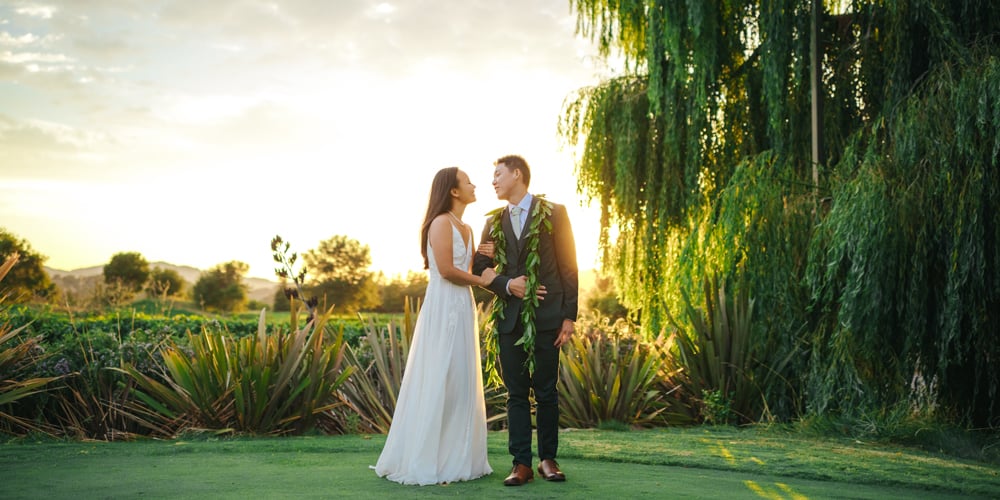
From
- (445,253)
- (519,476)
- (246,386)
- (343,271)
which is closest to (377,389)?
(246,386)

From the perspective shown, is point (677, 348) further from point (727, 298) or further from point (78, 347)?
point (78, 347)

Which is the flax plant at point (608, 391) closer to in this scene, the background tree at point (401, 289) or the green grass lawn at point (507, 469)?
the green grass lawn at point (507, 469)

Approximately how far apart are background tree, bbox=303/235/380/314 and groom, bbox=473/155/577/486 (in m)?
58.8

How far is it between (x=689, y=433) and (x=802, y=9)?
5.41 metres

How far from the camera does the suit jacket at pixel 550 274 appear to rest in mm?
4625

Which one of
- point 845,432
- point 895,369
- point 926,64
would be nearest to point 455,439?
point 845,432

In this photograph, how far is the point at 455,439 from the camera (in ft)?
15.4

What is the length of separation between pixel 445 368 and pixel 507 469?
0.81 metres

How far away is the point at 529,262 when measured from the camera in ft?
15.1

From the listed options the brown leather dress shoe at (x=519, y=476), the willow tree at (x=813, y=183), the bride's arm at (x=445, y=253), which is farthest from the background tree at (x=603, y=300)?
the brown leather dress shoe at (x=519, y=476)

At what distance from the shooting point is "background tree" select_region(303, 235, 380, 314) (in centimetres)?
6366

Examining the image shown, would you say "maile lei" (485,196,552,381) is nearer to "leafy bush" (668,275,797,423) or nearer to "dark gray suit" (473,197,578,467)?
"dark gray suit" (473,197,578,467)

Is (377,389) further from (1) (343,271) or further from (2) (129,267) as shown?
(1) (343,271)

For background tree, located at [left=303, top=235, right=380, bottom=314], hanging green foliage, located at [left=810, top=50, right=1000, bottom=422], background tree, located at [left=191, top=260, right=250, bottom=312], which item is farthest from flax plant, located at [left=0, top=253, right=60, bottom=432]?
background tree, located at [left=303, top=235, right=380, bottom=314]
